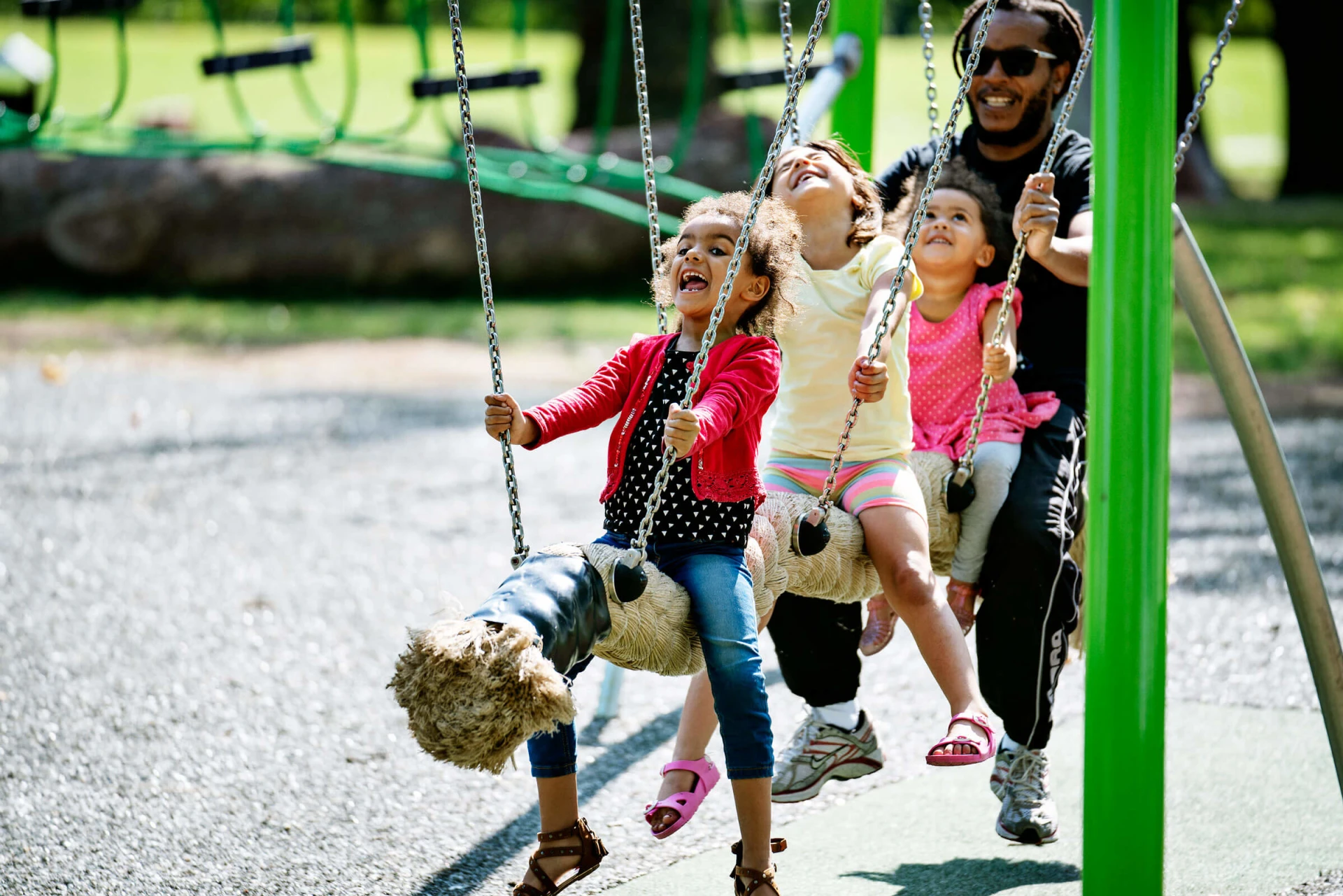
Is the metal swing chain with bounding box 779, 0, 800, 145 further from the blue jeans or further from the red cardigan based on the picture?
the blue jeans

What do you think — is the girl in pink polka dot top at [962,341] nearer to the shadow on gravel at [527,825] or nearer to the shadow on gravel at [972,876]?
the shadow on gravel at [972,876]

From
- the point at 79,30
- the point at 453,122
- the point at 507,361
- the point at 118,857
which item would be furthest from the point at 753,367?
the point at 79,30

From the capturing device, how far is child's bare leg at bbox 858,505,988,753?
264cm

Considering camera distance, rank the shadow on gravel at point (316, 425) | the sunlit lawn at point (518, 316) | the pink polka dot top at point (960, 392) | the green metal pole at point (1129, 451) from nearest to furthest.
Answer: the green metal pole at point (1129, 451) < the pink polka dot top at point (960, 392) < the shadow on gravel at point (316, 425) < the sunlit lawn at point (518, 316)

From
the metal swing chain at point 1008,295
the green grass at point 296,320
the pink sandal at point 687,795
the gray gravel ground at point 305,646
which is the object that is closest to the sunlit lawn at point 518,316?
the green grass at point 296,320

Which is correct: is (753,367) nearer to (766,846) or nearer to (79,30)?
(766,846)

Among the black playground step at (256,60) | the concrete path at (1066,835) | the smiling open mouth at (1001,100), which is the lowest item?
the concrete path at (1066,835)

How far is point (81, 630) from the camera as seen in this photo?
4.31m

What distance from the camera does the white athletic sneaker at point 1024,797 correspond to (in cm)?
278

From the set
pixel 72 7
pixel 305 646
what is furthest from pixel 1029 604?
pixel 72 7

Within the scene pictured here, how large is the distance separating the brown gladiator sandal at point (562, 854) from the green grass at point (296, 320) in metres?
7.64

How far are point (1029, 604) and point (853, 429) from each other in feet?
1.52

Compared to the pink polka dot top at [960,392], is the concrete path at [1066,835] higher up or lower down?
lower down

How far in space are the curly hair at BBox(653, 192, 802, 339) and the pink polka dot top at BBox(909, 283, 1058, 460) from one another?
0.58 meters
